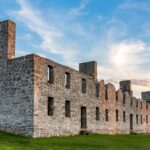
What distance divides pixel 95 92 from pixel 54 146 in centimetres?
1542

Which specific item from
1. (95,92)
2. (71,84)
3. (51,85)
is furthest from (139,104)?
(51,85)

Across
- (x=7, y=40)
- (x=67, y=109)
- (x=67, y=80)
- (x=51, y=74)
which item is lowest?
(x=67, y=109)

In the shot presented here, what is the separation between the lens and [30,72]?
82.6ft

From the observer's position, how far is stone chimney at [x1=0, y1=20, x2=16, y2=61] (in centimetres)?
2698

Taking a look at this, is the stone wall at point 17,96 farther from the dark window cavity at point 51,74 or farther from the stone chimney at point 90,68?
the stone chimney at point 90,68

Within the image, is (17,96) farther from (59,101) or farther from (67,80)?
(67,80)

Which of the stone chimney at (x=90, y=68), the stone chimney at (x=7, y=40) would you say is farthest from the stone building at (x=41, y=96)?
the stone chimney at (x=90, y=68)

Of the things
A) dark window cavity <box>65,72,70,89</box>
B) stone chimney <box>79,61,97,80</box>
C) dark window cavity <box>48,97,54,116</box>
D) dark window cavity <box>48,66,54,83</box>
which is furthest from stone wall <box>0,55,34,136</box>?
stone chimney <box>79,61,97,80</box>

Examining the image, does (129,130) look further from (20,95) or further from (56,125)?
(20,95)

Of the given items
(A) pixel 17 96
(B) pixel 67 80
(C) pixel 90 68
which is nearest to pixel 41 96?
(A) pixel 17 96

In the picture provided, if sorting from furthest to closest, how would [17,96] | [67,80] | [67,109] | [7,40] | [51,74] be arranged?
[67,80], [67,109], [51,74], [7,40], [17,96]

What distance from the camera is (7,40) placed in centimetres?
2694

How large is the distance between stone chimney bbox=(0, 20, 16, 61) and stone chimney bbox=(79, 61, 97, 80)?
11707 millimetres

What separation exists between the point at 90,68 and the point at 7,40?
12746 mm
